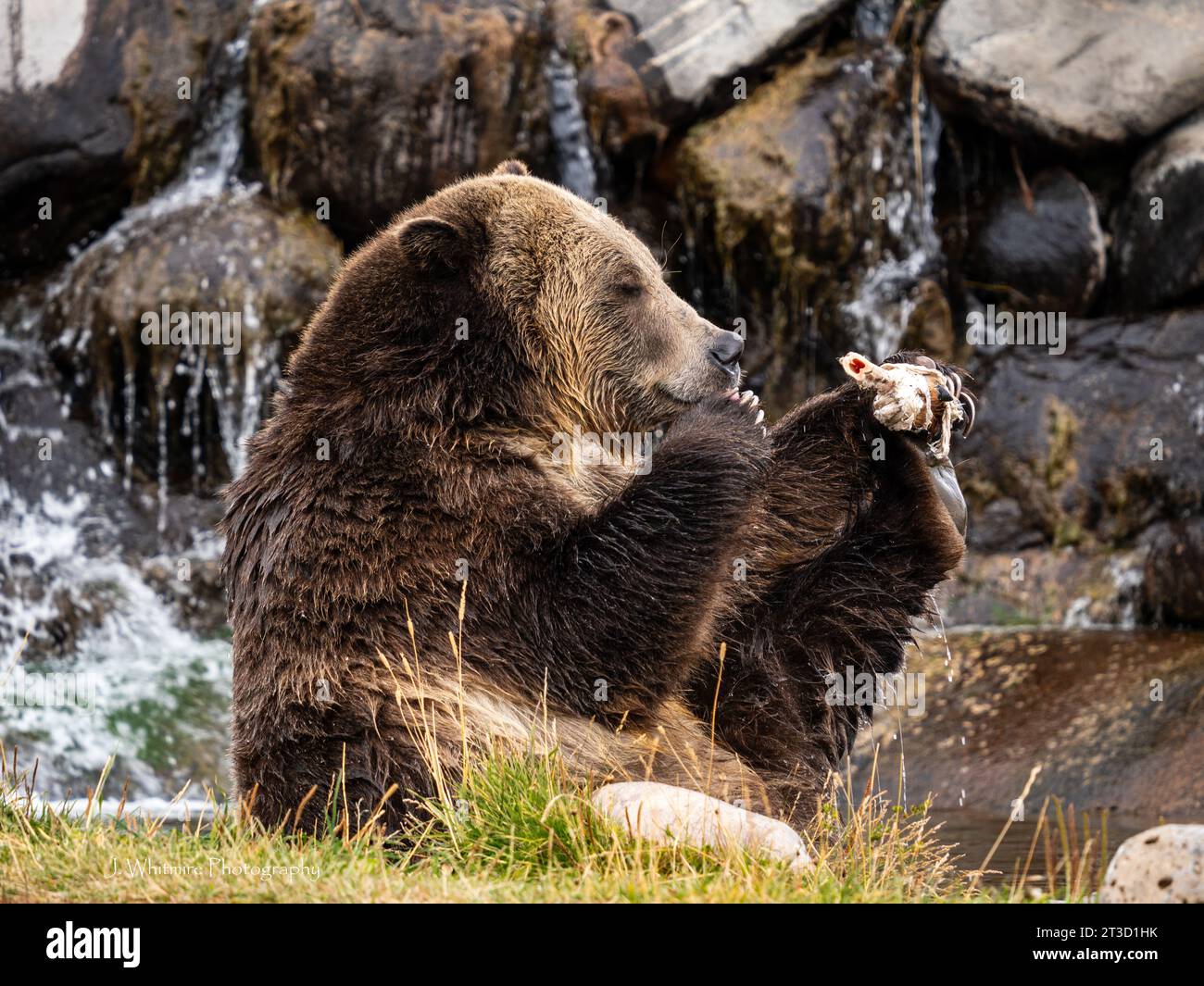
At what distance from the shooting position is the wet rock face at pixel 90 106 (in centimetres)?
1418

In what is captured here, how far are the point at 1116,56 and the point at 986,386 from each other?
10.4 feet

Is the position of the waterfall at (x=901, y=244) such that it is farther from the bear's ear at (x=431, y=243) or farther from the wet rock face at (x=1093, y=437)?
the bear's ear at (x=431, y=243)

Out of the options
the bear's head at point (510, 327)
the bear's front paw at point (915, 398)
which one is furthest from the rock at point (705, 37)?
the bear's front paw at point (915, 398)

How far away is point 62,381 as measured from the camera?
1449 cm

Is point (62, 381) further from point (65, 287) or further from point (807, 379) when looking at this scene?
point (807, 379)

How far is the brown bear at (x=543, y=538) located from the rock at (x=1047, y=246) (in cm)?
906

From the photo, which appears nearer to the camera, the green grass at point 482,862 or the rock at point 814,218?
the green grass at point 482,862

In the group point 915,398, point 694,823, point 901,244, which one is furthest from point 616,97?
point 694,823

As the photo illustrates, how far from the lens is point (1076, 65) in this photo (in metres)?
14.5

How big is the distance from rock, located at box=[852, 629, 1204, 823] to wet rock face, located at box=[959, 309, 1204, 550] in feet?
6.36

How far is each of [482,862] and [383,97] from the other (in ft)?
34.2

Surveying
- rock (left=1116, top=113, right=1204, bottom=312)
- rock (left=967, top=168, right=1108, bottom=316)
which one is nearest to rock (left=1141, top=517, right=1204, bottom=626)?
rock (left=1116, top=113, right=1204, bottom=312)

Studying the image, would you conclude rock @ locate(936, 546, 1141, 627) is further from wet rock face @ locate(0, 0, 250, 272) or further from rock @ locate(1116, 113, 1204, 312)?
wet rock face @ locate(0, 0, 250, 272)

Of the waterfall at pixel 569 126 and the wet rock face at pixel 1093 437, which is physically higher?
the waterfall at pixel 569 126
